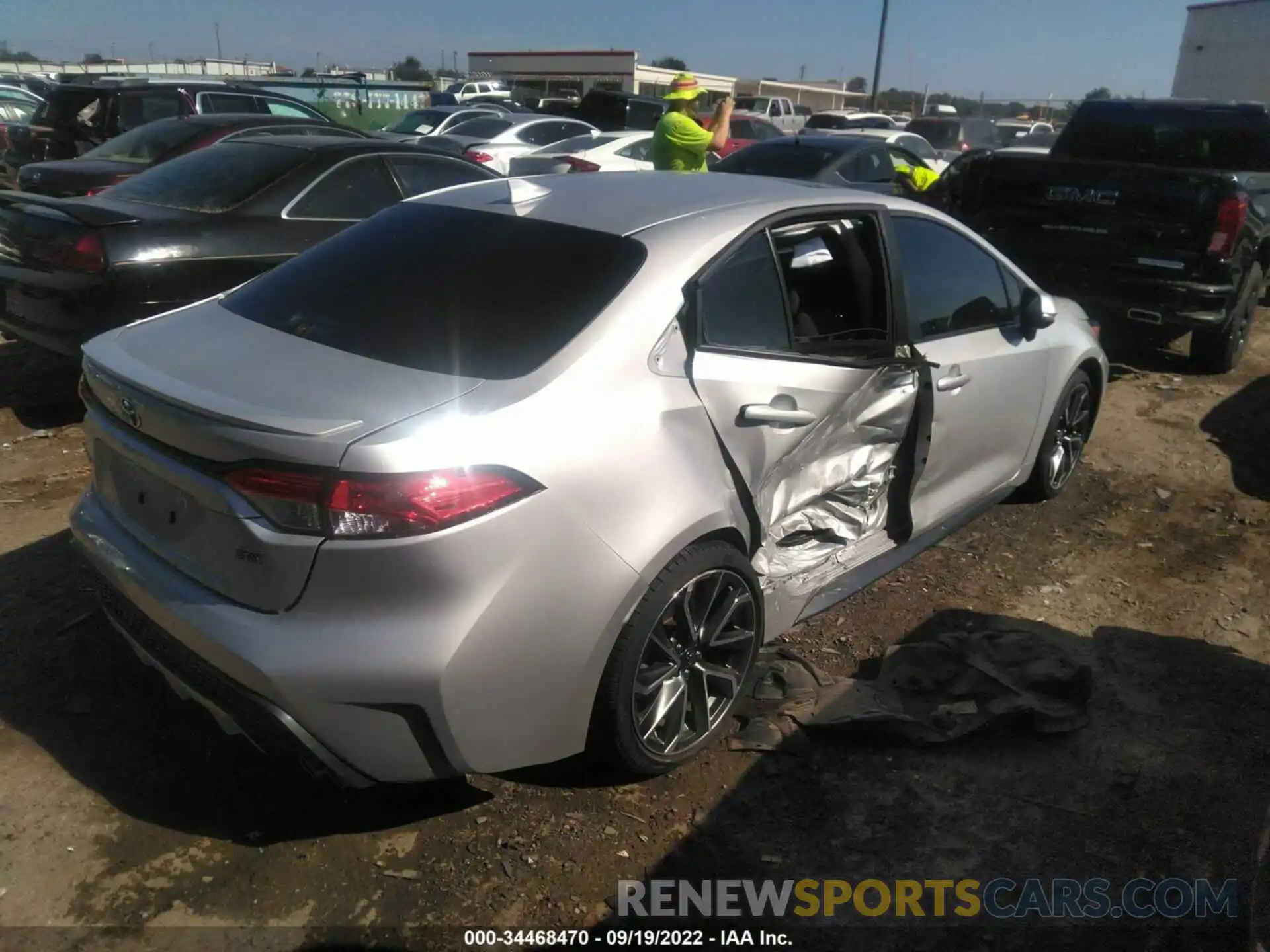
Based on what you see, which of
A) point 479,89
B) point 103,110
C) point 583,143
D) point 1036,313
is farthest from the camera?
point 479,89

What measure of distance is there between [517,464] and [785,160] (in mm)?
8450

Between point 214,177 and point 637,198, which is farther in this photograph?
point 214,177

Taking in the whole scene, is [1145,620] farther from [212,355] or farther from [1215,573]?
[212,355]

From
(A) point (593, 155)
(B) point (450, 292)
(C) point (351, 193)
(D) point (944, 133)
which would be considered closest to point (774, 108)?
(D) point (944, 133)

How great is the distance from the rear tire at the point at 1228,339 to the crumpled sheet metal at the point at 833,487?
4834 mm

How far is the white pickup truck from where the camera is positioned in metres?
29.8

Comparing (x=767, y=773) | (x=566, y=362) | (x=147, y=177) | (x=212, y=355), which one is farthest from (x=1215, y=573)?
(x=147, y=177)

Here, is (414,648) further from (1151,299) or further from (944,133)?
(944,133)

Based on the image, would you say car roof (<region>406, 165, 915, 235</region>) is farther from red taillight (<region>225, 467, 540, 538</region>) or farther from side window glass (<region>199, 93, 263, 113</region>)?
side window glass (<region>199, 93, 263, 113</region>)

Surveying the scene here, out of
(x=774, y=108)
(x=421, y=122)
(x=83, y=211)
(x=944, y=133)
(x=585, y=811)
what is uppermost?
(x=83, y=211)

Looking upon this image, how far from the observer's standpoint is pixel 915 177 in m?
10.3

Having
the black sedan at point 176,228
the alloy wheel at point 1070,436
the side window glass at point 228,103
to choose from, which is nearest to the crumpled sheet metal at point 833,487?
the alloy wheel at point 1070,436

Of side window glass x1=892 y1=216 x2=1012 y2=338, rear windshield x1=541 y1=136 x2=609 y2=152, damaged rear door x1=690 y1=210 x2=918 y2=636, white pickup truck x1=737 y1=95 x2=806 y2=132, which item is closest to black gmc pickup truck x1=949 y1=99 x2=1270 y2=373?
side window glass x1=892 y1=216 x2=1012 y2=338

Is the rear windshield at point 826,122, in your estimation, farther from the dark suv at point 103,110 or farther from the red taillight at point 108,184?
the red taillight at point 108,184
